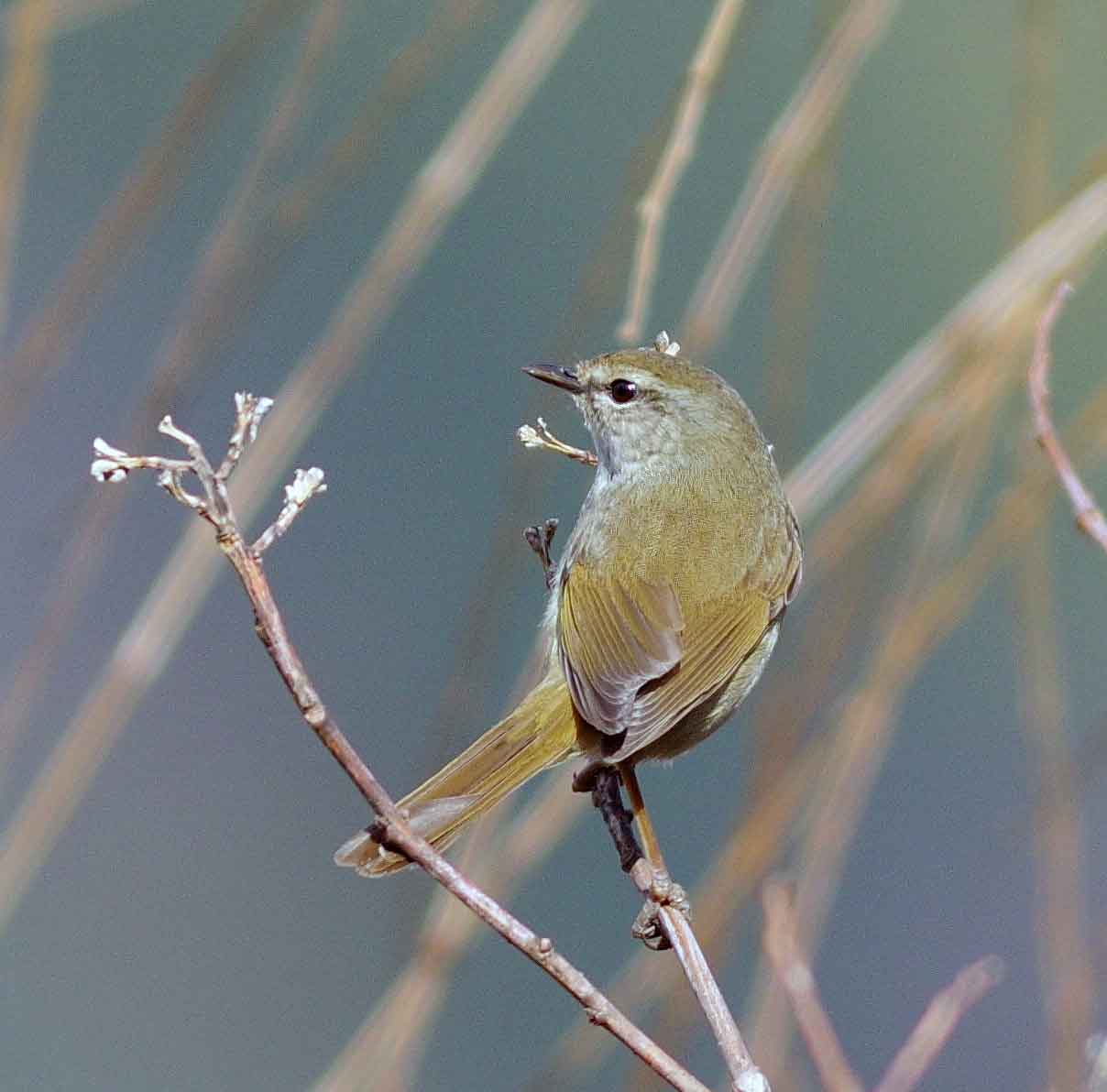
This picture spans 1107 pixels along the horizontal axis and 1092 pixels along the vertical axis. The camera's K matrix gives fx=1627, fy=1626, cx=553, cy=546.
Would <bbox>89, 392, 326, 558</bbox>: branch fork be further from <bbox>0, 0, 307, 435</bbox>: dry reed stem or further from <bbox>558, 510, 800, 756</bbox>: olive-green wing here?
<bbox>558, 510, 800, 756</bbox>: olive-green wing

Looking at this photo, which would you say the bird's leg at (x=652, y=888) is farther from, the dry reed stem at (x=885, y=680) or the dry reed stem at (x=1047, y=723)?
the dry reed stem at (x=1047, y=723)

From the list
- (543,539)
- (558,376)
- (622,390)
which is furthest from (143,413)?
(622,390)

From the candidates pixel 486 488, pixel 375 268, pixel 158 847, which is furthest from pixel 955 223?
pixel 375 268

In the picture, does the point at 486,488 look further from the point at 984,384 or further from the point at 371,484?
the point at 984,384

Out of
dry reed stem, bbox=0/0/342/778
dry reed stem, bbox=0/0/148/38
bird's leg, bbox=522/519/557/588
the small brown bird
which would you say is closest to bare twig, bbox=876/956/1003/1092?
the small brown bird

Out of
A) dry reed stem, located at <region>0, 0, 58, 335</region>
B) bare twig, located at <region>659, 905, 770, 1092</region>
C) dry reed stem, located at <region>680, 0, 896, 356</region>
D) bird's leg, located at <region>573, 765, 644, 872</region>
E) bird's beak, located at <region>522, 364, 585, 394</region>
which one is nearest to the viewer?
bare twig, located at <region>659, 905, 770, 1092</region>
